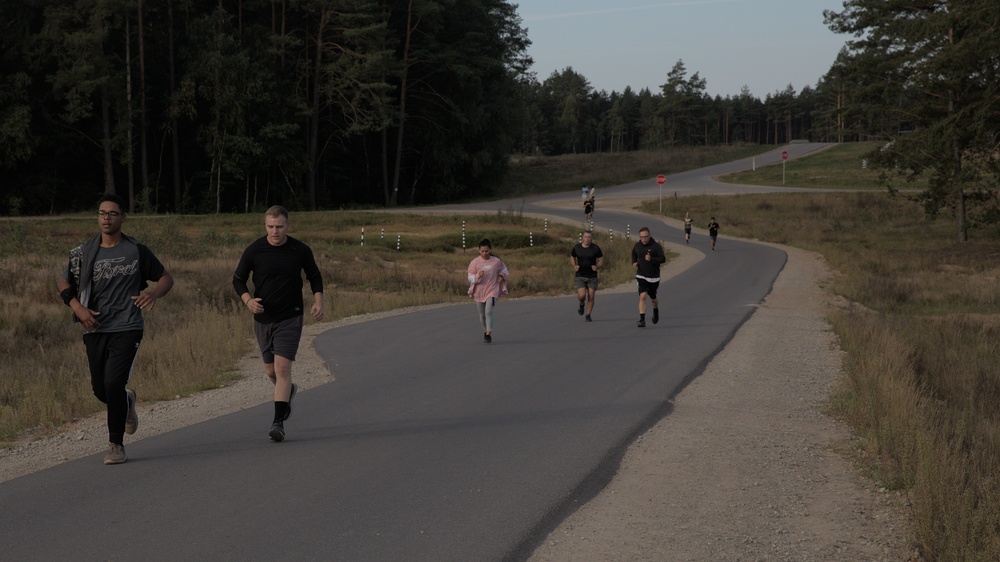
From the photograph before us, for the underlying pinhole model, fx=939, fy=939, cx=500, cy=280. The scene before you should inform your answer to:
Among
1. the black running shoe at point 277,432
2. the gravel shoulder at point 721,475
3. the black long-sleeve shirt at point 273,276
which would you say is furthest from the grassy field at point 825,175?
the black running shoe at point 277,432

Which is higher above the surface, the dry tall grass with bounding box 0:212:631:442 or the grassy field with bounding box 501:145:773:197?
the grassy field with bounding box 501:145:773:197

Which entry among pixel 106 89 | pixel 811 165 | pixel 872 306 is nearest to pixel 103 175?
pixel 106 89

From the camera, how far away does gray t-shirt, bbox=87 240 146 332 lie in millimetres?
7340

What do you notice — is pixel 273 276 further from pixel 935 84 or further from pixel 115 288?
pixel 935 84

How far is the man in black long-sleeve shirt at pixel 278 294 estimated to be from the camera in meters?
8.34

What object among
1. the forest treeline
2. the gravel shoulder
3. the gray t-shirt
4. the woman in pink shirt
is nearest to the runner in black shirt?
the woman in pink shirt

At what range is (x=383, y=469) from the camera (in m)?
7.36

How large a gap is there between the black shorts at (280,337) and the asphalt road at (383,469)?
786 mm

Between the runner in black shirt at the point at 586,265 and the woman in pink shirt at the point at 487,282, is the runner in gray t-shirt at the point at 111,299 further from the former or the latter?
the runner in black shirt at the point at 586,265

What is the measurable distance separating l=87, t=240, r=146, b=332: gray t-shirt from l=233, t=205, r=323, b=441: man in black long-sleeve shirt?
3.52 ft

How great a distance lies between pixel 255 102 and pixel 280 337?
180 ft

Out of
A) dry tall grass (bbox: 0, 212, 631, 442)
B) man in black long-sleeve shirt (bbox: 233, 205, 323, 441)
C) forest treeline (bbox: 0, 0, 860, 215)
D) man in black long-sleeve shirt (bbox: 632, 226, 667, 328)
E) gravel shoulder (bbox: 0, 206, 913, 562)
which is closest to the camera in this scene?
gravel shoulder (bbox: 0, 206, 913, 562)

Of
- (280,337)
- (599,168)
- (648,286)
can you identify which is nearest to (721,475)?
(280,337)

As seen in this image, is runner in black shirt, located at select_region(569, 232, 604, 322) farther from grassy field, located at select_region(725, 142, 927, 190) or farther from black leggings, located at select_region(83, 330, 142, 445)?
grassy field, located at select_region(725, 142, 927, 190)
